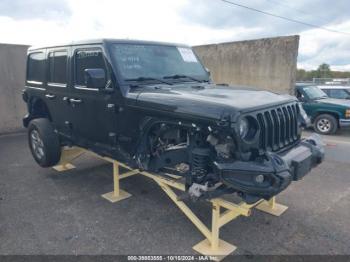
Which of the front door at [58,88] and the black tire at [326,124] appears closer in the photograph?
the front door at [58,88]

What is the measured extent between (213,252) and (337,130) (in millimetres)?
8117

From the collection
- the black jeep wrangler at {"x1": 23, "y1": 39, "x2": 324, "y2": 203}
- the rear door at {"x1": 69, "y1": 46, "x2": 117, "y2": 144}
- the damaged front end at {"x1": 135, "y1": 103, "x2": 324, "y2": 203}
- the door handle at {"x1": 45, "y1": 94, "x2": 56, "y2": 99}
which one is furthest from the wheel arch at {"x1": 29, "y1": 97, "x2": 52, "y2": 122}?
the damaged front end at {"x1": 135, "y1": 103, "x2": 324, "y2": 203}

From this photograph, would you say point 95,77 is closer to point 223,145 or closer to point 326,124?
point 223,145

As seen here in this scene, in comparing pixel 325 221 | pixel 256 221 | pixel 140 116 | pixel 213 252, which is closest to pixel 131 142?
pixel 140 116

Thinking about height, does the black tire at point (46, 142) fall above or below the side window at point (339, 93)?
below

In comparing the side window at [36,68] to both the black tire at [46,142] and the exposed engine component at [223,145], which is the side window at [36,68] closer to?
the black tire at [46,142]

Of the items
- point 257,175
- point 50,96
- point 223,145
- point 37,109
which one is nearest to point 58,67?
point 50,96

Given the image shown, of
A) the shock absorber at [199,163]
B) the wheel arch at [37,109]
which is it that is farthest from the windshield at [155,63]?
the wheel arch at [37,109]

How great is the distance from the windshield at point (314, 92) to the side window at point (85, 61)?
7.54 m

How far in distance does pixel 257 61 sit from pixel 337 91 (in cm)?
282

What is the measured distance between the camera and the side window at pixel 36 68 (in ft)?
17.1

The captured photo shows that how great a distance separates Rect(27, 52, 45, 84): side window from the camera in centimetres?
520

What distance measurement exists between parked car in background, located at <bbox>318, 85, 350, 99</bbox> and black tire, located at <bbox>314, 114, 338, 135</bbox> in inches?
65.9

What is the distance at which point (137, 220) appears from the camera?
12.6ft
